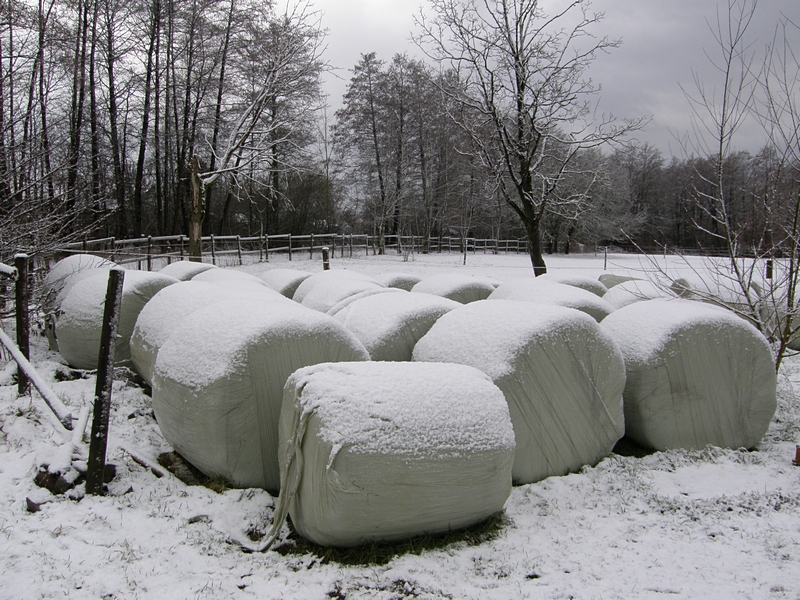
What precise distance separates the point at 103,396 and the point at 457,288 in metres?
4.54

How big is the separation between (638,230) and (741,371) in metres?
36.8

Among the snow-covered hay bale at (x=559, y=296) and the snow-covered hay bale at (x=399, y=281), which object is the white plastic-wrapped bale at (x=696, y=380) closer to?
the snow-covered hay bale at (x=559, y=296)

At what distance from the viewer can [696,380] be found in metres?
4.32

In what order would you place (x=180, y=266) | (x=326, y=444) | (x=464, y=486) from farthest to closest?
(x=180, y=266)
(x=464, y=486)
(x=326, y=444)

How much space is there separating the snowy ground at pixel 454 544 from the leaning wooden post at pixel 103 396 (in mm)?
147

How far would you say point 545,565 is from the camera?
101 inches

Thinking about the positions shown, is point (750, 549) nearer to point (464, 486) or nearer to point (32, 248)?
point (464, 486)

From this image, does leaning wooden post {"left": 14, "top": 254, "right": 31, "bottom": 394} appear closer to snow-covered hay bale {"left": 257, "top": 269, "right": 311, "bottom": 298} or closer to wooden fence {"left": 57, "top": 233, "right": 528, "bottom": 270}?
snow-covered hay bale {"left": 257, "top": 269, "right": 311, "bottom": 298}

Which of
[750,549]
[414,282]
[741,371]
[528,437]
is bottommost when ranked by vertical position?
[750,549]

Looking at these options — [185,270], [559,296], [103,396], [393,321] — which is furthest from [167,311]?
[185,270]

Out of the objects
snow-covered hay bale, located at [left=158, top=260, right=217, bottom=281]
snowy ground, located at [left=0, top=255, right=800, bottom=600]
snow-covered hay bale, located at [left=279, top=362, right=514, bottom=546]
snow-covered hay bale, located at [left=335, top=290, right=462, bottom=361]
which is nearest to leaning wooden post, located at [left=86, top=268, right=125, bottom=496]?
snowy ground, located at [left=0, top=255, right=800, bottom=600]

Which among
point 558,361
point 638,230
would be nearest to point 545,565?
point 558,361

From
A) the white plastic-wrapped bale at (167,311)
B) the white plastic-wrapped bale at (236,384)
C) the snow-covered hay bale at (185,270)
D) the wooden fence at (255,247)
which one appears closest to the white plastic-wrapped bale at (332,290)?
the white plastic-wrapped bale at (167,311)

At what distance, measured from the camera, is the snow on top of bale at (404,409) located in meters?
2.52
